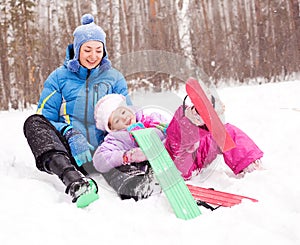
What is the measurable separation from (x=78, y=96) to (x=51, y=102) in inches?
6.7

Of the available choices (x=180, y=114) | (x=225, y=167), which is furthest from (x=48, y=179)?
(x=225, y=167)

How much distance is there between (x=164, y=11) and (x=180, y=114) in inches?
375

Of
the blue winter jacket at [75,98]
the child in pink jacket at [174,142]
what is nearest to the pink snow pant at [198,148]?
the child in pink jacket at [174,142]

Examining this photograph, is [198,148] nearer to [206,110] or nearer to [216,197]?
[206,110]

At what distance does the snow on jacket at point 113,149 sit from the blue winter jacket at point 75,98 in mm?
220

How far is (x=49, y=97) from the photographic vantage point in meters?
2.49

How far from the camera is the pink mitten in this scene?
7.14ft

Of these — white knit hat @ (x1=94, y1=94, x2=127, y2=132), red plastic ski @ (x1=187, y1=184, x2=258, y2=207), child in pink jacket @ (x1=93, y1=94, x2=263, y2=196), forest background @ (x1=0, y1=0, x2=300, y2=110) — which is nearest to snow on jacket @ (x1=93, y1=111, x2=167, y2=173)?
child in pink jacket @ (x1=93, y1=94, x2=263, y2=196)

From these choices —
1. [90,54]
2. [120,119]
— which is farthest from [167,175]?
[90,54]

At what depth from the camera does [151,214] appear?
1698 mm

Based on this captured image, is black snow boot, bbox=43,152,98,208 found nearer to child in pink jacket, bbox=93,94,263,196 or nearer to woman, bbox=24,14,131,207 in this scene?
woman, bbox=24,14,131,207

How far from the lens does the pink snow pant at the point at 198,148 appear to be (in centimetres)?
218

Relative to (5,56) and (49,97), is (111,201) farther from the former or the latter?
(5,56)

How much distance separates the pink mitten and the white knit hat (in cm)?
26
